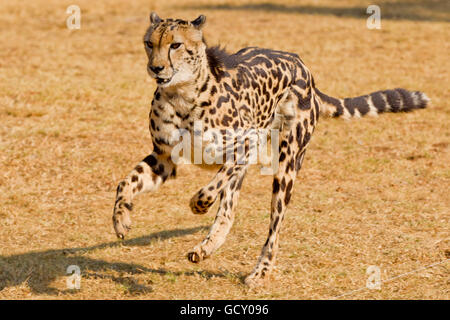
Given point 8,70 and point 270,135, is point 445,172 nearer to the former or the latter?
point 270,135

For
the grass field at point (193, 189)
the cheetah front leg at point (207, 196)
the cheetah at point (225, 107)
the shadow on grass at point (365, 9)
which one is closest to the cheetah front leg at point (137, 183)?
the cheetah at point (225, 107)

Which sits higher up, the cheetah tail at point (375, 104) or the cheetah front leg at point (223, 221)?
the cheetah tail at point (375, 104)

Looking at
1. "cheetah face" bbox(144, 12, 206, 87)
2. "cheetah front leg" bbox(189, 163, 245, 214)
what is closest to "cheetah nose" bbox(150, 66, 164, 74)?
"cheetah face" bbox(144, 12, 206, 87)

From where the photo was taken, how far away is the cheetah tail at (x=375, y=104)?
5.94 metres

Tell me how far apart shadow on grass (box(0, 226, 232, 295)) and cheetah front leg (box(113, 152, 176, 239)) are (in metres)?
0.72

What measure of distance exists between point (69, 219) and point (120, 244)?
33.2 inches

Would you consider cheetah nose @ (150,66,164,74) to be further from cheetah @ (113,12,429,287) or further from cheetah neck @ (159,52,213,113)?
cheetah neck @ (159,52,213,113)

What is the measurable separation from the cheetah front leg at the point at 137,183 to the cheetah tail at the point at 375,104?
160 cm

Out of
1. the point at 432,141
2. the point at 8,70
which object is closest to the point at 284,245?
the point at 432,141

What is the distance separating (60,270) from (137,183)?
3.64ft

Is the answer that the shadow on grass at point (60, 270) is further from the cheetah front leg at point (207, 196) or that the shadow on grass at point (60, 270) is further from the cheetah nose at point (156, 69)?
the cheetah nose at point (156, 69)

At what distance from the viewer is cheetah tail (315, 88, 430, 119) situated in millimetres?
5941

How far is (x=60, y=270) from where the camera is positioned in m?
5.44

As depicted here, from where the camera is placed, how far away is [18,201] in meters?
6.98
